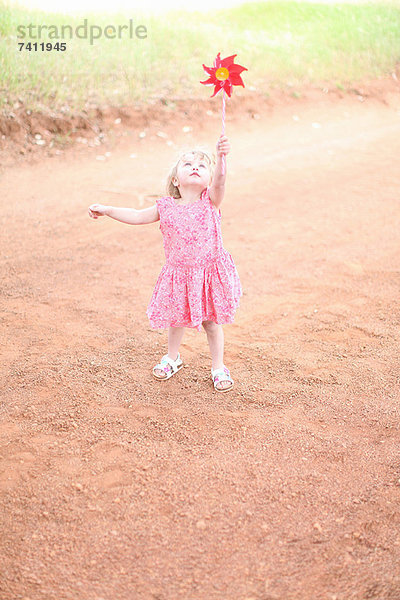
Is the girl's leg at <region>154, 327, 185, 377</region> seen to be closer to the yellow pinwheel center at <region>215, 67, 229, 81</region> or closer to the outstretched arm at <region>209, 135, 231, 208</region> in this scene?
the outstretched arm at <region>209, 135, 231, 208</region>

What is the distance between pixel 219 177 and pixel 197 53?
22.9ft

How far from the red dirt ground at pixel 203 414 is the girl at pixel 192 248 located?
0.44 meters

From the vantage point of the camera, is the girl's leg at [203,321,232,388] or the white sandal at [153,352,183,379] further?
the white sandal at [153,352,183,379]

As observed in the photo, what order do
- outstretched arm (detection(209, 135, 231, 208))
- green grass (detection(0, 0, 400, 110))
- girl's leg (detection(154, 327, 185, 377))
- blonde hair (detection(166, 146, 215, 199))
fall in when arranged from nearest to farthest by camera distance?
1. outstretched arm (detection(209, 135, 231, 208))
2. blonde hair (detection(166, 146, 215, 199))
3. girl's leg (detection(154, 327, 185, 377))
4. green grass (detection(0, 0, 400, 110))

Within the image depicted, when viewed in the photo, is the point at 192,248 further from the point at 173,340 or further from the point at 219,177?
the point at 173,340

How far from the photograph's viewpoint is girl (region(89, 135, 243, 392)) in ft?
9.70

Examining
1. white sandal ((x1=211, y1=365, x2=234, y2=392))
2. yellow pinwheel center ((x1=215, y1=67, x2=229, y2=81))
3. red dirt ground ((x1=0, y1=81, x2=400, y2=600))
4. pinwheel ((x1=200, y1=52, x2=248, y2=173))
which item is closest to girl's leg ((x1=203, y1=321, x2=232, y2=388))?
white sandal ((x1=211, y1=365, x2=234, y2=392))

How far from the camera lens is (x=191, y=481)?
8.43 feet

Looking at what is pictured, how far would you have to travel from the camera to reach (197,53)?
916cm

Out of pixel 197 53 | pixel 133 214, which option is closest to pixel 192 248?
pixel 133 214

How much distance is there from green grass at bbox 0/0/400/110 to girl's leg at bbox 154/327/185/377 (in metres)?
4.82

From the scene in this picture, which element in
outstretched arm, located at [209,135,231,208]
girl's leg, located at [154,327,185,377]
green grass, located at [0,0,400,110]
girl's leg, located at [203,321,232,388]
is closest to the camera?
outstretched arm, located at [209,135,231,208]

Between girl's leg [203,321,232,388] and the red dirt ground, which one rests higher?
girl's leg [203,321,232,388]

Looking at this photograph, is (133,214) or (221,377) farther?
(221,377)
